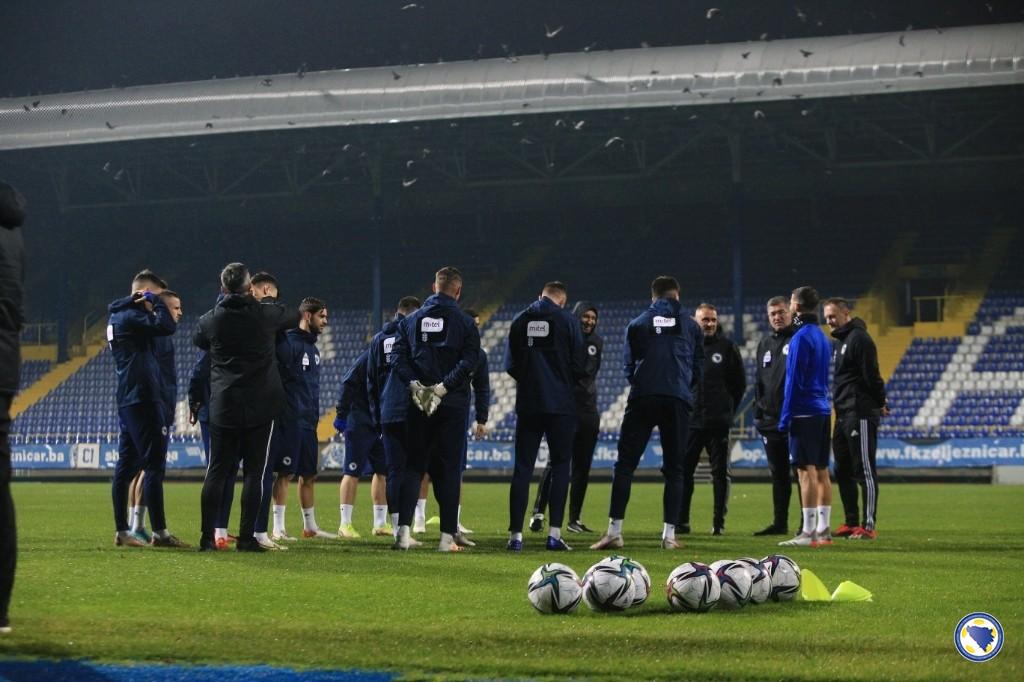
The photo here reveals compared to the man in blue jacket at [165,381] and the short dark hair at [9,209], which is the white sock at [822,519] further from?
the short dark hair at [9,209]

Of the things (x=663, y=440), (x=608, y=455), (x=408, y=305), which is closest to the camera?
(x=663, y=440)

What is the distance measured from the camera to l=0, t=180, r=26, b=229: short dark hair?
6.22 m

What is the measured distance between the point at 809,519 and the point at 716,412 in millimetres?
2243

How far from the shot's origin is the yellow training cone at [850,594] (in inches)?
312

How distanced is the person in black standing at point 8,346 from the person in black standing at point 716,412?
27.9 feet

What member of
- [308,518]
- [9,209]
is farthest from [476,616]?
[308,518]

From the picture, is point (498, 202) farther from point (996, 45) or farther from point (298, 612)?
point (298, 612)

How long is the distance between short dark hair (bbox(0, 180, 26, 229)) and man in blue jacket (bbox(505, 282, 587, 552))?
5.28 m

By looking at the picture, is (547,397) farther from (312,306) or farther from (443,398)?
(312,306)

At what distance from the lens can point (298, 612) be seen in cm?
724

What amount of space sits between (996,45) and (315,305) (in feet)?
75.2

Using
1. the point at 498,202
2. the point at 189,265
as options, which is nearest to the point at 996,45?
the point at 498,202

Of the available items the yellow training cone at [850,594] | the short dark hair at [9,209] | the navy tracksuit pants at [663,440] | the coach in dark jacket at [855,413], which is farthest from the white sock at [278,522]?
the short dark hair at [9,209]

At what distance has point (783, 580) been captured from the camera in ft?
25.6
